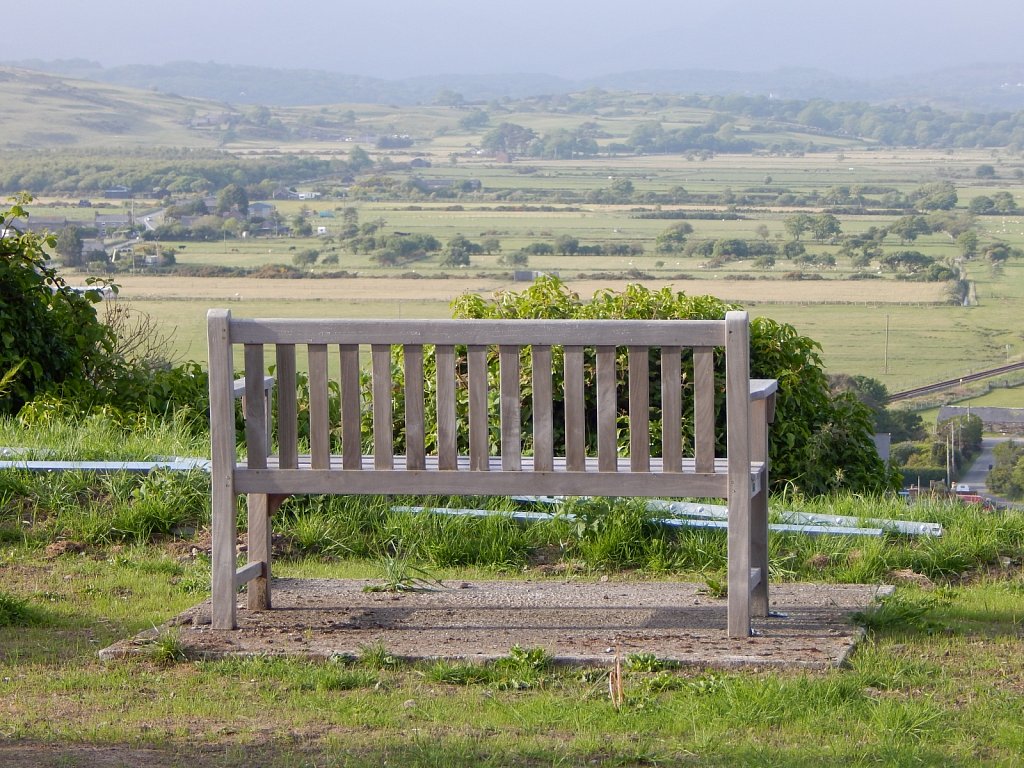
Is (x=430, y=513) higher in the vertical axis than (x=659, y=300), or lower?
lower

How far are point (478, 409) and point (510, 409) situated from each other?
106 millimetres

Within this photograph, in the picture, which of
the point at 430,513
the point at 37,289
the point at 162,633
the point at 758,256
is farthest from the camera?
the point at 758,256

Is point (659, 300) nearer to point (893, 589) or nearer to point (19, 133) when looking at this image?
point (893, 589)

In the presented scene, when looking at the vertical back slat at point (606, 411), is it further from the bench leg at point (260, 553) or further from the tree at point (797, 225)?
the tree at point (797, 225)

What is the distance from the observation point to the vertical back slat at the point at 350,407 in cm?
440

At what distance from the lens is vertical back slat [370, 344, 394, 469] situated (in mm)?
4379

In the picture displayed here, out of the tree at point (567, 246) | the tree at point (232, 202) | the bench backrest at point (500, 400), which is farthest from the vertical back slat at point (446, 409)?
the tree at point (567, 246)

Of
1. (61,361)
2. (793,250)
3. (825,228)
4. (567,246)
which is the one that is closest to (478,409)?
(61,361)

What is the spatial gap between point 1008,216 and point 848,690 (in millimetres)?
78843

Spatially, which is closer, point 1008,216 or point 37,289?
point 37,289

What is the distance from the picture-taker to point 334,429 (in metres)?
7.70

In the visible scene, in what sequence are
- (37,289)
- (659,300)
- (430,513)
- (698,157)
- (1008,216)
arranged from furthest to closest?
(698,157)
(1008,216)
(37,289)
(659,300)
(430,513)

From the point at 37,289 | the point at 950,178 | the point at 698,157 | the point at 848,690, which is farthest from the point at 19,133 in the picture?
the point at 848,690

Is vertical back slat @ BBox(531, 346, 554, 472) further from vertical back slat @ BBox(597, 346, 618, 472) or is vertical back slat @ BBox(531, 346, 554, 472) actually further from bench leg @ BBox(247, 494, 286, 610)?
bench leg @ BBox(247, 494, 286, 610)
